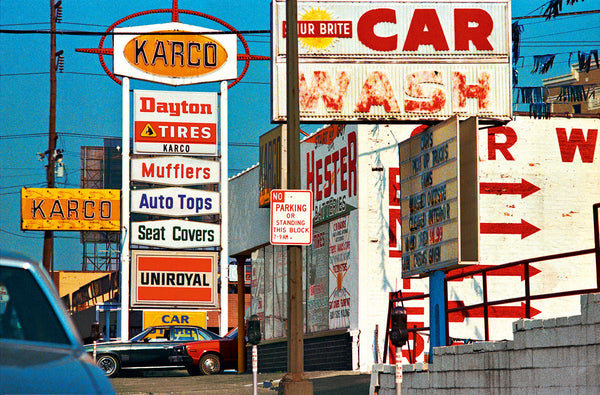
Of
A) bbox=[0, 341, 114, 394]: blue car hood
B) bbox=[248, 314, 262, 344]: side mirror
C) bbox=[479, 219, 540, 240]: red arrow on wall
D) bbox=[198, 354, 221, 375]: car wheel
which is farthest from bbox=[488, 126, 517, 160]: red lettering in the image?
bbox=[0, 341, 114, 394]: blue car hood

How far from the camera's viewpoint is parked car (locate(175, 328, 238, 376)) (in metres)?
29.7

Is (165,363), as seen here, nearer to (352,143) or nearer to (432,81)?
(352,143)

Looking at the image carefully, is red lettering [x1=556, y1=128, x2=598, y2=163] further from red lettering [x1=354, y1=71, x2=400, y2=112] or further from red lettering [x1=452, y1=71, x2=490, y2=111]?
red lettering [x1=354, y1=71, x2=400, y2=112]

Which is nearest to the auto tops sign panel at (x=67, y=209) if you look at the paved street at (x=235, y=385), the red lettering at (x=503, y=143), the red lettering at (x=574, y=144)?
the paved street at (x=235, y=385)

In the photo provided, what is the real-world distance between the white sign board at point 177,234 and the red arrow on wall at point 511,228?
1388 cm

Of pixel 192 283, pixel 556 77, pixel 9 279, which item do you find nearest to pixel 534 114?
pixel 192 283

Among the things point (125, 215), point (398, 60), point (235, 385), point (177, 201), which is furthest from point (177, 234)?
point (398, 60)

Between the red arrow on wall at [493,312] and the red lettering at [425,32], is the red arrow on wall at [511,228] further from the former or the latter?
the red lettering at [425,32]

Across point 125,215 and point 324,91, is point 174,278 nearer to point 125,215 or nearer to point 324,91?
point 125,215

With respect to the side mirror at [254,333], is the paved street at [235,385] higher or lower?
lower

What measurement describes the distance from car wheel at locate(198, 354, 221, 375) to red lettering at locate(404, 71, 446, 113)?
1415 centimetres

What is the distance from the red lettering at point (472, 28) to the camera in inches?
730

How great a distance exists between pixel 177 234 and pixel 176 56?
659 centimetres

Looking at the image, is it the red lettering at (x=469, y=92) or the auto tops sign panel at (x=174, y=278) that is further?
the auto tops sign panel at (x=174, y=278)
